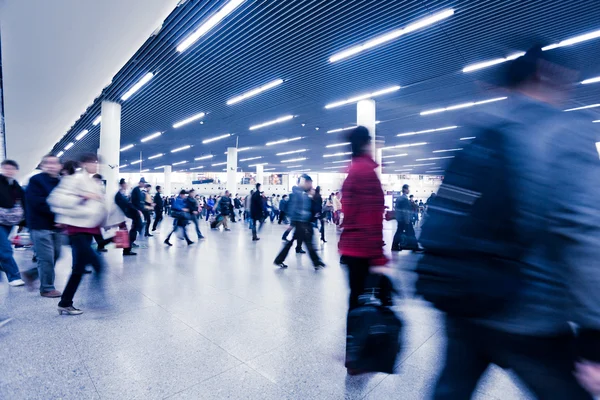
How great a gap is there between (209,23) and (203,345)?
699 cm

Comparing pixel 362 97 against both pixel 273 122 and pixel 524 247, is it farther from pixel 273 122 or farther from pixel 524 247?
pixel 524 247

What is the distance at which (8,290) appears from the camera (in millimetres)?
3855

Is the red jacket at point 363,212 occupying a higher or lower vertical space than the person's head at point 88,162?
lower

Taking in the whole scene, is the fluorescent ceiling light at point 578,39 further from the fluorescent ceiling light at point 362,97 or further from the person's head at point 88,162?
the person's head at point 88,162

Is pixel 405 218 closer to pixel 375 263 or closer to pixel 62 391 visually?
pixel 375 263

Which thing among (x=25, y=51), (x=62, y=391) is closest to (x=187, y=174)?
(x=25, y=51)

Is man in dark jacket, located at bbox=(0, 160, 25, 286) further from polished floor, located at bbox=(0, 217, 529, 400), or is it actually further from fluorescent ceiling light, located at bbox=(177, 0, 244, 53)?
fluorescent ceiling light, located at bbox=(177, 0, 244, 53)

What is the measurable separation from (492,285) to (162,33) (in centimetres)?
881

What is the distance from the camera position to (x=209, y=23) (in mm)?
6836

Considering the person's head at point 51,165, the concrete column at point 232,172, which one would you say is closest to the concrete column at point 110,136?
the concrete column at point 232,172

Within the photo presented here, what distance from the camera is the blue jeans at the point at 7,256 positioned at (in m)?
3.92

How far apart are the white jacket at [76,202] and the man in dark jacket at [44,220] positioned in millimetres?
647

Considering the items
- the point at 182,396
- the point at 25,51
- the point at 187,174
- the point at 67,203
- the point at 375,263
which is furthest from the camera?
the point at 187,174

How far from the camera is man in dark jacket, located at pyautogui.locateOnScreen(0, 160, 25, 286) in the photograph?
12.9ft
